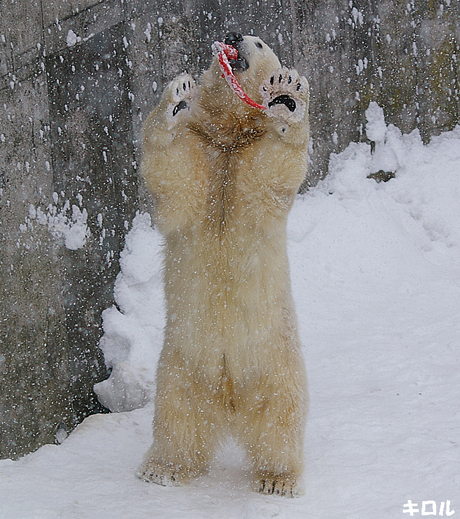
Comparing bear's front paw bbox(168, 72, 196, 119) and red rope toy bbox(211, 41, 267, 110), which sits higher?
red rope toy bbox(211, 41, 267, 110)

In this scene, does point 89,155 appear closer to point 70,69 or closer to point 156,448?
point 70,69

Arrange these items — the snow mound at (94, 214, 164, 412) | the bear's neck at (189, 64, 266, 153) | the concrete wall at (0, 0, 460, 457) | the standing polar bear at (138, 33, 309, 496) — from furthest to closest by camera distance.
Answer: the concrete wall at (0, 0, 460, 457), the snow mound at (94, 214, 164, 412), the bear's neck at (189, 64, 266, 153), the standing polar bear at (138, 33, 309, 496)

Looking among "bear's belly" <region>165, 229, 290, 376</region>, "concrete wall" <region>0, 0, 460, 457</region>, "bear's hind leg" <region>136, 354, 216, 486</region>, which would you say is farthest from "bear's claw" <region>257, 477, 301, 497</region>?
"concrete wall" <region>0, 0, 460, 457</region>

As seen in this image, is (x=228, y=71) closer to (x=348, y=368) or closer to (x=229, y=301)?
(x=229, y=301)

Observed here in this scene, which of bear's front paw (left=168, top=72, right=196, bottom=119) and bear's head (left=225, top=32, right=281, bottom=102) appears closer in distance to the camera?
bear's front paw (left=168, top=72, right=196, bottom=119)

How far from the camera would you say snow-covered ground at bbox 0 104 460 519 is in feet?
8.36

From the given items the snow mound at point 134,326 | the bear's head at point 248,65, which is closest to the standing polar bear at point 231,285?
the bear's head at point 248,65

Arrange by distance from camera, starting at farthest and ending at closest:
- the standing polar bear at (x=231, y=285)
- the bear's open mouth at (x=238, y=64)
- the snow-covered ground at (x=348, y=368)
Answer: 1. the bear's open mouth at (x=238, y=64)
2. the standing polar bear at (x=231, y=285)
3. the snow-covered ground at (x=348, y=368)

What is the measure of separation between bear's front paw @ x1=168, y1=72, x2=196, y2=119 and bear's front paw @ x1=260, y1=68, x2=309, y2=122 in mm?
345

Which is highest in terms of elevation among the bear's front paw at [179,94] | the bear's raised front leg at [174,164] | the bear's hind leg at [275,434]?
the bear's front paw at [179,94]

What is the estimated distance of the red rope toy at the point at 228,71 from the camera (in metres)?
2.70

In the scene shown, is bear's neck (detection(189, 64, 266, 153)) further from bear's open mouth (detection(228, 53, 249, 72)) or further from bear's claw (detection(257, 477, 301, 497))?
bear's claw (detection(257, 477, 301, 497))

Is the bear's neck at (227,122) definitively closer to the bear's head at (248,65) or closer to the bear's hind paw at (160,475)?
the bear's head at (248,65)

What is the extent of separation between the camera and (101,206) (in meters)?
5.12
